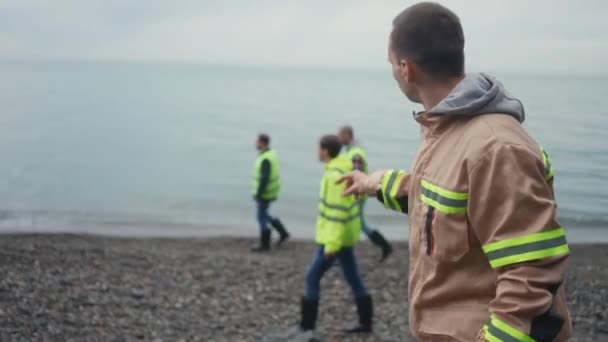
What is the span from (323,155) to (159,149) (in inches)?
1695

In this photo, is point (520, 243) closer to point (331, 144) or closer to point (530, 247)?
point (530, 247)

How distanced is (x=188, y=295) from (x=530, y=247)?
751 cm

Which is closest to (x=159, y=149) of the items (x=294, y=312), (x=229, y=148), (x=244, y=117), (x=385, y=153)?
(x=229, y=148)

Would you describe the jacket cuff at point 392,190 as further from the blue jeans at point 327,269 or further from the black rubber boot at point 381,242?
the black rubber boot at point 381,242

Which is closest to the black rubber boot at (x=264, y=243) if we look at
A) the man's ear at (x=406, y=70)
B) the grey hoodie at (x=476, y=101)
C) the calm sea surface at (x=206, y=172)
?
the calm sea surface at (x=206, y=172)

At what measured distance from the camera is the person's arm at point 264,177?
38.0ft

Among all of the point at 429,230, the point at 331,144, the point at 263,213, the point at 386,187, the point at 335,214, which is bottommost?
the point at 263,213

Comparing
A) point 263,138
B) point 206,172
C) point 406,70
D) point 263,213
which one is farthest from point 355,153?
point 206,172

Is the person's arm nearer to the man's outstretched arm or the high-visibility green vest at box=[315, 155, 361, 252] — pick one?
the high-visibility green vest at box=[315, 155, 361, 252]

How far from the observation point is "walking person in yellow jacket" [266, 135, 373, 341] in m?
6.82

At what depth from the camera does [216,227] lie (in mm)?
19125

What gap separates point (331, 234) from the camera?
269 inches

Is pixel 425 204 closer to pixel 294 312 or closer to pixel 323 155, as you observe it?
pixel 323 155

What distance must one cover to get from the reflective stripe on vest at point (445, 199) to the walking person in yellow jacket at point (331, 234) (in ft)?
14.4
